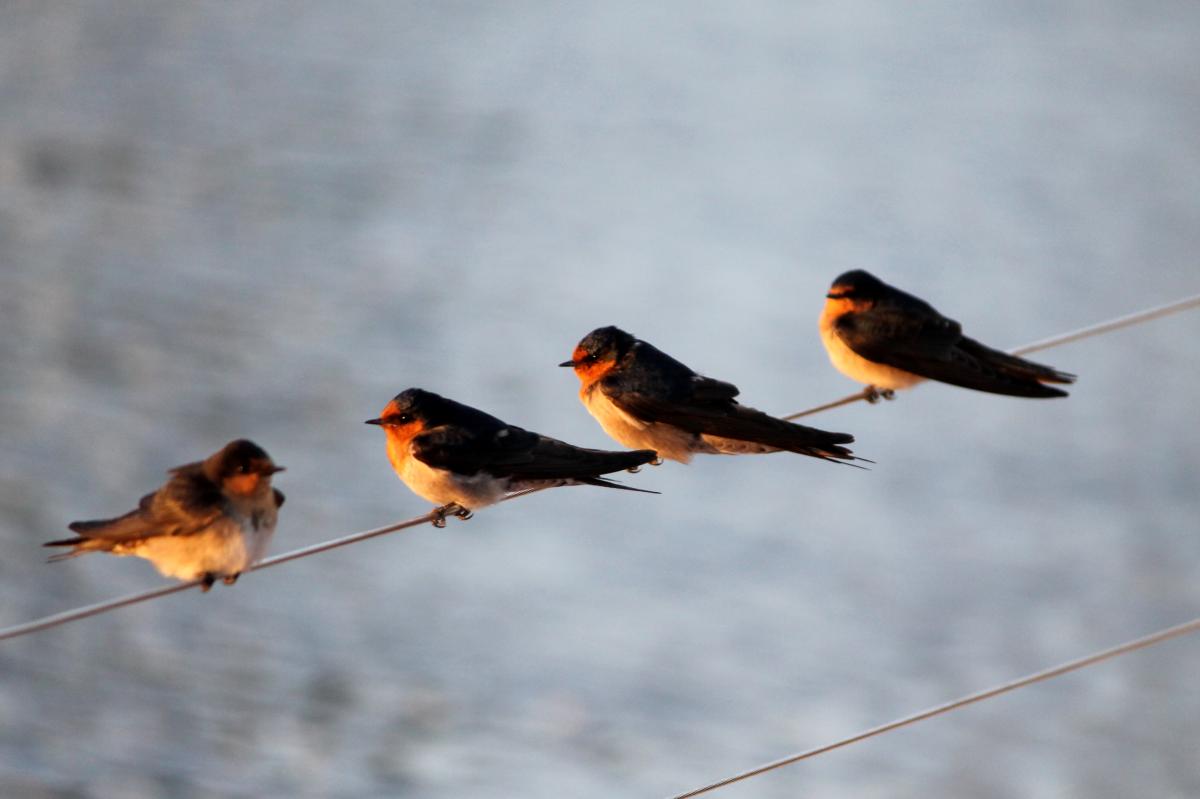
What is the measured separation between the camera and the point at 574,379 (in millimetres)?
19344

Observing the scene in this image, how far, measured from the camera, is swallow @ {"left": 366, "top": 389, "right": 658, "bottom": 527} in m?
5.84

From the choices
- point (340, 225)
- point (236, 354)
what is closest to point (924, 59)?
point (340, 225)

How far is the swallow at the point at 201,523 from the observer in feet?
17.5

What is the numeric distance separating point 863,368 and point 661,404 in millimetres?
1213

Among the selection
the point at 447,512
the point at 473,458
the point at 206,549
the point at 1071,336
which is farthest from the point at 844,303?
the point at 206,549

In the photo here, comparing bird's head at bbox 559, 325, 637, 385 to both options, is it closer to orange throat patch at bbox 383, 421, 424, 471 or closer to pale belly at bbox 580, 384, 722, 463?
pale belly at bbox 580, 384, 722, 463

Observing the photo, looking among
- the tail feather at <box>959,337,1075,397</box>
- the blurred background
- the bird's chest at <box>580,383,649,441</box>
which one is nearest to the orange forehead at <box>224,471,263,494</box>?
the bird's chest at <box>580,383,649,441</box>

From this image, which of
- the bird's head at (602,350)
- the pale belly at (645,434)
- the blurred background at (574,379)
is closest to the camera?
the pale belly at (645,434)

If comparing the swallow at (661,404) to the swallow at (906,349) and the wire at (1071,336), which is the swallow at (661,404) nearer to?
the wire at (1071,336)

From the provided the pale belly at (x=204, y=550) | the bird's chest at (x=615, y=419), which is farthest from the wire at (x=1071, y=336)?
the pale belly at (x=204, y=550)

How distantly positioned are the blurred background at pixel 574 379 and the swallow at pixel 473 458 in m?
8.02

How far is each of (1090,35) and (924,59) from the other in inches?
133

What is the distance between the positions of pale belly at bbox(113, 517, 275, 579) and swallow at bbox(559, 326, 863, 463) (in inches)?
59.2

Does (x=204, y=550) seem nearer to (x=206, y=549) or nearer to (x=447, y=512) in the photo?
(x=206, y=549)
